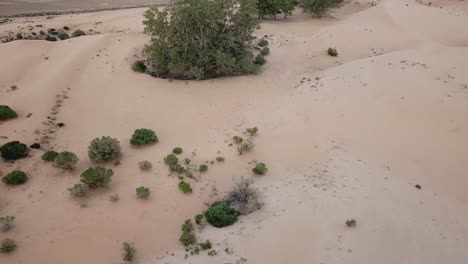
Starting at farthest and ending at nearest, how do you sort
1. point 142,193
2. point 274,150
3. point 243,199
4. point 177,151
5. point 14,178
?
point 274,150, point 177,151, point 14,178, point 142,193, point 243,199

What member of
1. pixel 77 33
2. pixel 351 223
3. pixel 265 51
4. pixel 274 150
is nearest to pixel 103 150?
pixel 274 150

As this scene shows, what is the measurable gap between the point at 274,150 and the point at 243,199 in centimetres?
403

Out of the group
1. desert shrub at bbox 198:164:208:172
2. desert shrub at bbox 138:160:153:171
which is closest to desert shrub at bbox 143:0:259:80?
desert shrub at bbox 138:160:153:171

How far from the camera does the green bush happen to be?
750 inches

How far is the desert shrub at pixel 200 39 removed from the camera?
24.4 metres

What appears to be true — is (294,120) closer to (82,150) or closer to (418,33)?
(82,150)

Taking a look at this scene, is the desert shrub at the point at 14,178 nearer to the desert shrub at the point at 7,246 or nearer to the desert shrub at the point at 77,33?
the desert shrub at the point at 7,246

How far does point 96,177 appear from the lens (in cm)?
1605

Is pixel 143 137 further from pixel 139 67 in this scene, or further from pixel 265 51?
pixel 265 51

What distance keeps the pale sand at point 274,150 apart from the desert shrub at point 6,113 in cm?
43

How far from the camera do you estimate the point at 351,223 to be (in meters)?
14.5

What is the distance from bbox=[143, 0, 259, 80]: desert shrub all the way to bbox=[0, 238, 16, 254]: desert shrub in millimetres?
13341

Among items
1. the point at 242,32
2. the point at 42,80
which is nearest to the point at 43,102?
the point at 42,80

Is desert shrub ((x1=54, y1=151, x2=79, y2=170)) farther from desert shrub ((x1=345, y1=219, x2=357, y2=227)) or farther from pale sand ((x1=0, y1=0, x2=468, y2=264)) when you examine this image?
desert shrub ((x1=345, y1=219, x2=357, y2=227))
